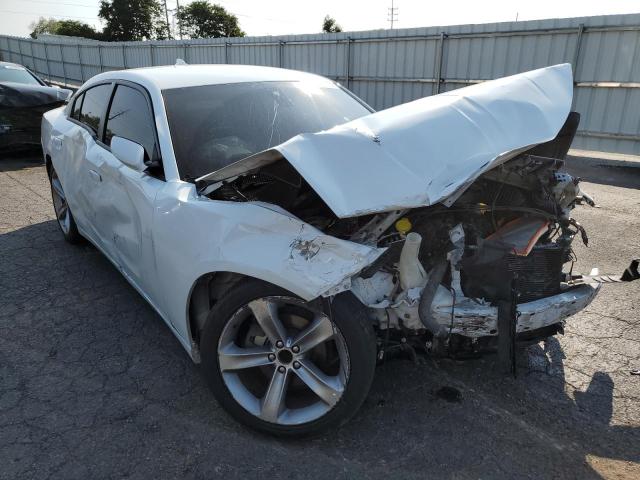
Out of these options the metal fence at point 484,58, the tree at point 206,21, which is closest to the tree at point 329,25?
the tree at point 206,21

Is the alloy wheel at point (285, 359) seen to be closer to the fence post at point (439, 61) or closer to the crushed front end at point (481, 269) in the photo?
the crushed front end at point (481, 269)

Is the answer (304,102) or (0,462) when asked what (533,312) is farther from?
(0,462)

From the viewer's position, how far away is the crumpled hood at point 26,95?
891cm

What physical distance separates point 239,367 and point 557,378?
1.83 meters

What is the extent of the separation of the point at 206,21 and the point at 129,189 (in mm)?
73888

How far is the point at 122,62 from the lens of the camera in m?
23.2

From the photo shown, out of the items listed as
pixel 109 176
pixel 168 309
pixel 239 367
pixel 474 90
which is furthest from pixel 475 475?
pixel 109 176

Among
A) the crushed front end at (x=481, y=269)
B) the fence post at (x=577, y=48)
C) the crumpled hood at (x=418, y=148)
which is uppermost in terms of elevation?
the fence post at (x=577, y=48)

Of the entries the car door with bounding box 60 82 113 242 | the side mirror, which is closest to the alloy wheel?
the side mirror

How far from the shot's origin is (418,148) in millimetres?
2277

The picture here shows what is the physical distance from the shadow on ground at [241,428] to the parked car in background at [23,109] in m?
7.01

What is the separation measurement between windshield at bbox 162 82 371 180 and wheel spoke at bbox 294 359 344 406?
1280 millimetres

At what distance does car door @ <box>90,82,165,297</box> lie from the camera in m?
2.95

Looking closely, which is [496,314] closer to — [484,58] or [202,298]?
[202,298]
